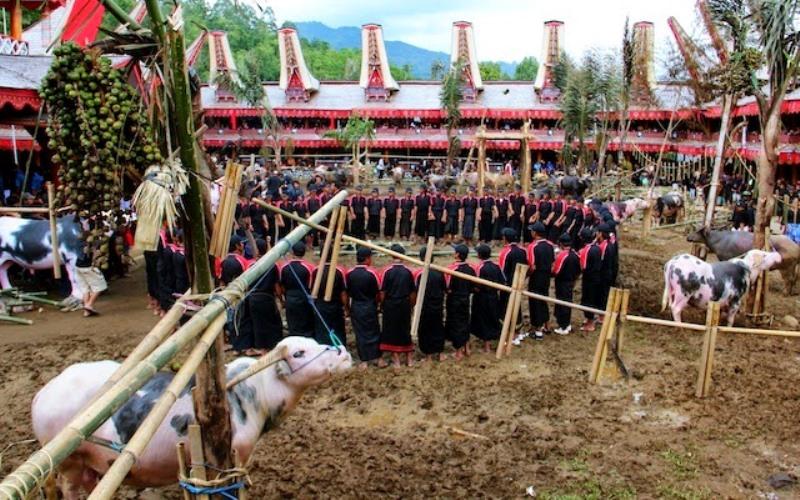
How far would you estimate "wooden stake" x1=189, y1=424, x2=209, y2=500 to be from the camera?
178 inches

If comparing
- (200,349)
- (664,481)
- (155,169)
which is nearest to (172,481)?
(200,349)

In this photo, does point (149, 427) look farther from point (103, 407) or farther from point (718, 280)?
point (718, 280)

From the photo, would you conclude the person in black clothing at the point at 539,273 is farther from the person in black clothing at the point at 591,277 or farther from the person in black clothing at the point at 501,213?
the person in black clothing at the point at 501,213

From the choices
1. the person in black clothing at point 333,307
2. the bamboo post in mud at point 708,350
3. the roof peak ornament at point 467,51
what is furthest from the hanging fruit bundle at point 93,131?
the roof peak ornament at point 467,51

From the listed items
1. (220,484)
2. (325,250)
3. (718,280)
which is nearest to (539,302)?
(718,280)

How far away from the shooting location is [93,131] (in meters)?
3.94

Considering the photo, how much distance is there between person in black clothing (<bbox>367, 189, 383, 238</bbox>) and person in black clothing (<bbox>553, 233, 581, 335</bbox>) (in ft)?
26.0

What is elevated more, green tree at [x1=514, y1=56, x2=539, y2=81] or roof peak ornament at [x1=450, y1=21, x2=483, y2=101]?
green tree at [x1=514, y1=56, x2=539, y2=81]

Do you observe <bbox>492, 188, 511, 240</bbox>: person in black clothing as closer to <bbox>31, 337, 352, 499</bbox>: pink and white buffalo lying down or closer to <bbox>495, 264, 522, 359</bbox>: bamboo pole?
<bbox>495, 264, 522, 359</bbox>: bamboo pole

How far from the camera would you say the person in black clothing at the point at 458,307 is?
33.3 feet

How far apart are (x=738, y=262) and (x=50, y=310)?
12610mm

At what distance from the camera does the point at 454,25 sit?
39.7m

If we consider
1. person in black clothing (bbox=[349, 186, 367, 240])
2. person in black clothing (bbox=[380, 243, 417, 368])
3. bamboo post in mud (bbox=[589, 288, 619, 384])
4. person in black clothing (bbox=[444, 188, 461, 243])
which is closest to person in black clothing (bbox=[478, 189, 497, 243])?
person in black clothing (bbox=[444, 188, 461, 243])

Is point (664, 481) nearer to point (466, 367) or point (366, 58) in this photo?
point (466, 367)
